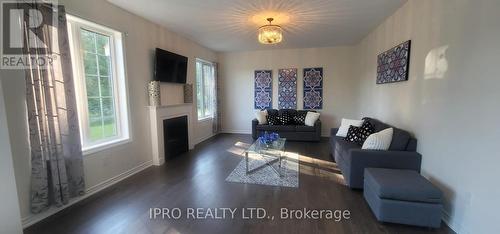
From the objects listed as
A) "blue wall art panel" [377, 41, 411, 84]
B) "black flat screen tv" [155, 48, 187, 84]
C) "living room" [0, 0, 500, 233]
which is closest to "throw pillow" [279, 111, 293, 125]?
"living room" [0, 0, 500, 233]

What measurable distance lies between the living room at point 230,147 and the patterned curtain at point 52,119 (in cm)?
1

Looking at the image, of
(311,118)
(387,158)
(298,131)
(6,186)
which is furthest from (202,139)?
(387,158)

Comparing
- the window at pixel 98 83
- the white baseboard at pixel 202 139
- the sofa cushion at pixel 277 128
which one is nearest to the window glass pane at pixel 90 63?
the window at pixel 98 83

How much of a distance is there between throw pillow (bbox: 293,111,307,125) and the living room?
3.36 feet

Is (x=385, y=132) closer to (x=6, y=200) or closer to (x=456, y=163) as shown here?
(x=456, y=163)

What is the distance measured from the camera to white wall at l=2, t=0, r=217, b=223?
6.99ft

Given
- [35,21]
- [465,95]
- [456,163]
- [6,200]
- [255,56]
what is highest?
[255,56]

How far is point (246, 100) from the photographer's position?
702 cm

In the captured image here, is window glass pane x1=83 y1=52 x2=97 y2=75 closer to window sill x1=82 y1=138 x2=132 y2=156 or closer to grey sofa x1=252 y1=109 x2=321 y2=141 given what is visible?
window sill x1=82 y1=138 x2=132 y2=156

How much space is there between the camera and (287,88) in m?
6.62

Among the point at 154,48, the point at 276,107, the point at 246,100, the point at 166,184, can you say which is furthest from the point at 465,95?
the point at 246,100

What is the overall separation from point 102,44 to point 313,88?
5.10 m

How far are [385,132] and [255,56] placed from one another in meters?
4.58

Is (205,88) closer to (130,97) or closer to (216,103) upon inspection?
(216,103)
